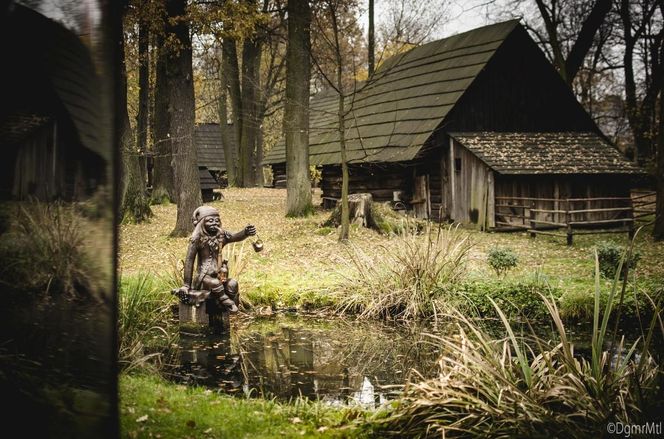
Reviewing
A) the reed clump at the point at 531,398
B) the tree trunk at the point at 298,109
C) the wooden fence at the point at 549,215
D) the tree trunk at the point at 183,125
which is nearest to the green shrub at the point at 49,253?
the reed clump at the point at 531,398

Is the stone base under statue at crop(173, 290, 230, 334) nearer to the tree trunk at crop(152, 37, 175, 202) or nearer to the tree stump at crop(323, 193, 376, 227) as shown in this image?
the tree stump at crop(323, 193, 376, 227)

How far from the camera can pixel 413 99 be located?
19859 millimetres

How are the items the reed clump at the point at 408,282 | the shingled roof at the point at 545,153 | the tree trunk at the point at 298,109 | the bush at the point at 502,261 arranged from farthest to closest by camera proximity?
the shingled roof at the point at 545,153, the tree trunk at the point at 298,109, the bush at the point at 502,261, the reed clump at the point at 408,282

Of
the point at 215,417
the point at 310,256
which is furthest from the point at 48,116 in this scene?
the point at 310,256

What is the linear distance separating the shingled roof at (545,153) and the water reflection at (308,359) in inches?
419

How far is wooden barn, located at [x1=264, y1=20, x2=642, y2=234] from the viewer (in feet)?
56.1

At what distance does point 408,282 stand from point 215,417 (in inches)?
176

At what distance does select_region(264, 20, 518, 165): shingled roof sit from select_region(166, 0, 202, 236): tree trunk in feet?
15.0

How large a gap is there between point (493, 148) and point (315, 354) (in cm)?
1304

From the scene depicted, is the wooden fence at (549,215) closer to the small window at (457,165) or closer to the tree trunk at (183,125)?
the small window at (457,165)

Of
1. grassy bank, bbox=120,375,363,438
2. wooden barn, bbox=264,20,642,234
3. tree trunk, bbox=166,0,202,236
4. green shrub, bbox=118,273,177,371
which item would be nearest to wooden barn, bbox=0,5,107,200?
grassy bank, bbox=120,375,363,438

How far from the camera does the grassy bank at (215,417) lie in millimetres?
3402

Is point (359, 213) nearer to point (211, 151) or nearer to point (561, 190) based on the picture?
point (561, 190)

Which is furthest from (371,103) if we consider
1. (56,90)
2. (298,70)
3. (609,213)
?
(56,90)
